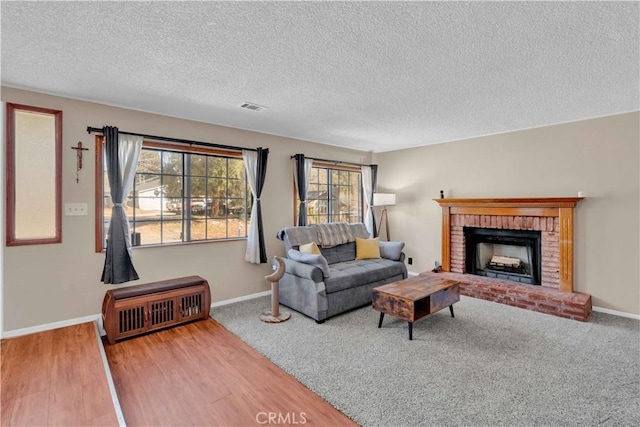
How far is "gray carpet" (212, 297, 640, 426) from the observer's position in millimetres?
2059

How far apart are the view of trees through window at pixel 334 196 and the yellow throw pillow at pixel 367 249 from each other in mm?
997

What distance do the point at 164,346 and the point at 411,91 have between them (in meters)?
3.36

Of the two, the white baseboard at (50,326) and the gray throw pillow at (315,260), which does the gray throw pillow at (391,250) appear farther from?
the white baseboard at (50,326)

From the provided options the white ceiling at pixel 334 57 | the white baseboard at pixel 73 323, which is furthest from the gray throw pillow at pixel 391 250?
the white baseboard at pixel 73 323

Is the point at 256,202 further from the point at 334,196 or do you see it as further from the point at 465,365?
the point at 465,365

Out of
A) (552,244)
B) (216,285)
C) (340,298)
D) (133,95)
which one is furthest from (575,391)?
(133,95)

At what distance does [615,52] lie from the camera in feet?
7.25

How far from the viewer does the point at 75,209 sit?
3250 mm

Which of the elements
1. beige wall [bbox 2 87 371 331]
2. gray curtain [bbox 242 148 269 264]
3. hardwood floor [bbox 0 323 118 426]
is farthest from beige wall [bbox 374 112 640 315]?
hardwood floor [bbox 0 323 118 426]

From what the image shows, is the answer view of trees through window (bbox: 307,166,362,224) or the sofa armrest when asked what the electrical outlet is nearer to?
the sofa armrest

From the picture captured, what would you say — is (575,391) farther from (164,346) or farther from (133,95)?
(133,95)

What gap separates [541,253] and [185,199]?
479cm

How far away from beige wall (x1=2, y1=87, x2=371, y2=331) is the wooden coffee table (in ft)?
6.78

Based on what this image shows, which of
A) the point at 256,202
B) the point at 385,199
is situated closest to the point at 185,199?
the point at 256,202
